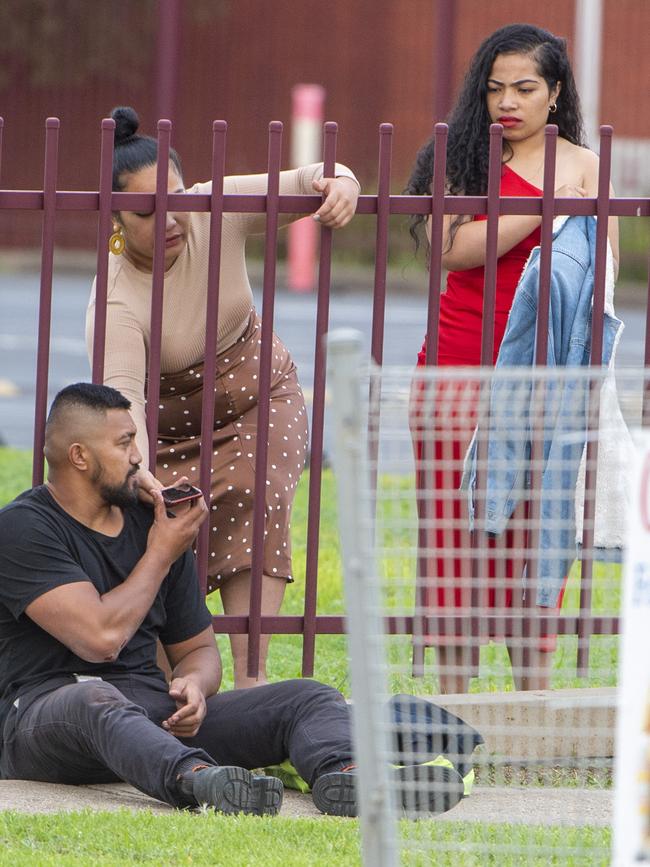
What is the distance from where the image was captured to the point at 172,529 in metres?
4.22

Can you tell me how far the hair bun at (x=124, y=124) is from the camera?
461 centimetres

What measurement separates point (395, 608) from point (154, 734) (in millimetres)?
762

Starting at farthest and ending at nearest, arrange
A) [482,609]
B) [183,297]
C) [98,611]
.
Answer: [183,297], [98,611], [482,609]

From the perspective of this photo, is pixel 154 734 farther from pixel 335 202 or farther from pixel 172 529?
pixel 335 202

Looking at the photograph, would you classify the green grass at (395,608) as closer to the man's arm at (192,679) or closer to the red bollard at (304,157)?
the man's arm at (192,679)

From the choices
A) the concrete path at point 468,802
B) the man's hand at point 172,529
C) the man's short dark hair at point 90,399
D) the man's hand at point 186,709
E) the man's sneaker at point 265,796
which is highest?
the man's short dark hair at point 90,399

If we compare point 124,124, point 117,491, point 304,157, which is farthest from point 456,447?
point 304,157

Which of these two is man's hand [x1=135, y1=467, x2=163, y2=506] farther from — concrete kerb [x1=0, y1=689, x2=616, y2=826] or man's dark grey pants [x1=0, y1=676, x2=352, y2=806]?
concrete kerb [x1=0, y1=689, x2=616, y2=826]

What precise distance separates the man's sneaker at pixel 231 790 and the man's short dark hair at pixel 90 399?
0.92m

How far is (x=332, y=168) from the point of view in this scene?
178 inches

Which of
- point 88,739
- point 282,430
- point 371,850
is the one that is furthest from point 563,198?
point 371,850

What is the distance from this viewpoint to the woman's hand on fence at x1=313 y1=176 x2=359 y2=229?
445 cm

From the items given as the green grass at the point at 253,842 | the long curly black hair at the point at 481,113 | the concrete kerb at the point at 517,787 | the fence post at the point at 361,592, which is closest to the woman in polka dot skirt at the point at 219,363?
the long curly black hair at the point at 481,113

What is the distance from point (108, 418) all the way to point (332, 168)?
92cm
